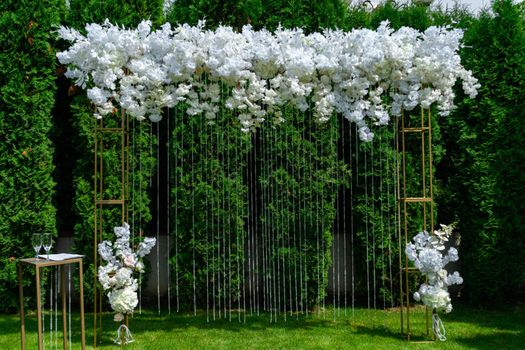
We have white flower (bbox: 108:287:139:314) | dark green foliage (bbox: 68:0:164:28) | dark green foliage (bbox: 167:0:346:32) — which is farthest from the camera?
dark green foliage (bbox: 167:0:346:32)

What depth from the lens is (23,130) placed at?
543cm

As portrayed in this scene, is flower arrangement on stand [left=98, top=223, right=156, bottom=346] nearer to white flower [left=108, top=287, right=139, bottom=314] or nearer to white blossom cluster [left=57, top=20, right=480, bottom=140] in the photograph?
white flower [left=108, top=287, right=139, bottom=314]

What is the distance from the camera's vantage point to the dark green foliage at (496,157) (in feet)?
19.0

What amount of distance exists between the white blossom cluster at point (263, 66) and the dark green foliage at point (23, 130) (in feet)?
4.69

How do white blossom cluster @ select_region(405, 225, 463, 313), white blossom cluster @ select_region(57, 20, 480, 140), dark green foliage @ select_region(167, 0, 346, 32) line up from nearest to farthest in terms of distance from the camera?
1. white blossom cluster @ select_region(57, 20, 480, 140)
2. white blossom cluster @ select_region(405, 225, 463, 313)
3. dark green foliage @ select_region(167, 0, 346, 32)

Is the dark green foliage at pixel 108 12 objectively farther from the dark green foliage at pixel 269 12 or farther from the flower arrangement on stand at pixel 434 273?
the flower arrangement on stand at pixel 434 273

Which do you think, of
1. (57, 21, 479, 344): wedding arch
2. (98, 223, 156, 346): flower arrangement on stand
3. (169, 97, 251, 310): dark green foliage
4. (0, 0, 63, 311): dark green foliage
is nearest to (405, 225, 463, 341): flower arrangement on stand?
(57, 21, 479, 344): wedding arch

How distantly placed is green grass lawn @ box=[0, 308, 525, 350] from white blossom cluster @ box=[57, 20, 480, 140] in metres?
1.92

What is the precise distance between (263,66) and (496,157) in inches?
127

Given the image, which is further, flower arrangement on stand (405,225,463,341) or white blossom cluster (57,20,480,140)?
flower arrangement on stand (405,225,463,341)

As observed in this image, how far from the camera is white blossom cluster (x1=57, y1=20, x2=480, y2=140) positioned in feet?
13.8

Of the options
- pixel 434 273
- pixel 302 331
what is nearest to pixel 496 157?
pixel 434 273

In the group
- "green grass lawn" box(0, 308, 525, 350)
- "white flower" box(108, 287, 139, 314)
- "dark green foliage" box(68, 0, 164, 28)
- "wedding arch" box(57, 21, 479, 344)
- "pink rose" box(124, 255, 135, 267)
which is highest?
"dark green foliage" box(68, 0, 164, 28)

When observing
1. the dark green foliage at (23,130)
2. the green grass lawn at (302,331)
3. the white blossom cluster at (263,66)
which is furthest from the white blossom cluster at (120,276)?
the dark green foliage at (23,130)
